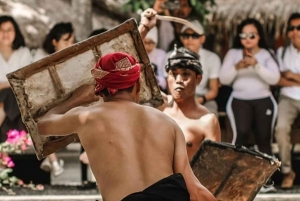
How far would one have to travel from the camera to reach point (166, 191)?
4613mm

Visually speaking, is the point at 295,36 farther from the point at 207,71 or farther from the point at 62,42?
the point at 62,42

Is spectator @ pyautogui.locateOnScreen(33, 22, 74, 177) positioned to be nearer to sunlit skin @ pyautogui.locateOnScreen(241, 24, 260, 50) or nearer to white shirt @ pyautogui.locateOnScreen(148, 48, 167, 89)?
white shirt @ pyautogui.locateOnScreen(148, 48, 167, 89)

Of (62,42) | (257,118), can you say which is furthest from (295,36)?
(62,42)

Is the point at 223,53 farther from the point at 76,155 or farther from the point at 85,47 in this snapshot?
the point at 85,47

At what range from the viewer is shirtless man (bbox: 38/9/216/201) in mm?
4637

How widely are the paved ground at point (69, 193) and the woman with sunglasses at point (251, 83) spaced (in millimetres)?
580

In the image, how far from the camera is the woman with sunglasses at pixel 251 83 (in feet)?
31.0

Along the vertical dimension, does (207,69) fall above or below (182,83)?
below

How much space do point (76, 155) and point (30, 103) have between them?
5.95m

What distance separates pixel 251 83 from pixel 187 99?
238 cm

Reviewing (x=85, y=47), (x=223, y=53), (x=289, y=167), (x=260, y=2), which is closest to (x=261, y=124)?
(x=289, y=167)

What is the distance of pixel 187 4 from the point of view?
10.1 m

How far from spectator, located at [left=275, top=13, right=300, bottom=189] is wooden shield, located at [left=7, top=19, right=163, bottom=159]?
4.42m

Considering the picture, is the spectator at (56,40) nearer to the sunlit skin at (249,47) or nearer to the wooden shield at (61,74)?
the sunlit skin at (249,47)
